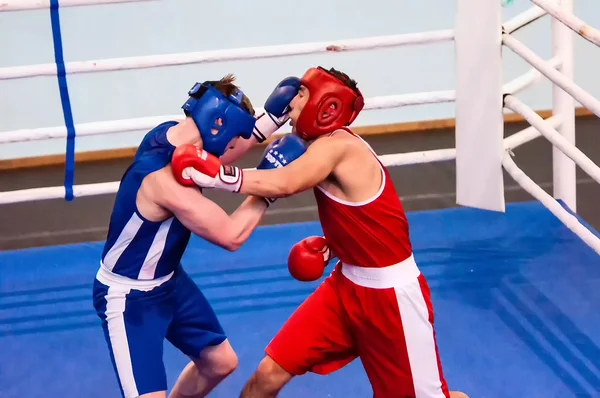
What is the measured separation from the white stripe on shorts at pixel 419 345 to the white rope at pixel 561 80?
864mm

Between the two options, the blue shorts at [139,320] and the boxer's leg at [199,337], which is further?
the boxer's leg at [199,337]

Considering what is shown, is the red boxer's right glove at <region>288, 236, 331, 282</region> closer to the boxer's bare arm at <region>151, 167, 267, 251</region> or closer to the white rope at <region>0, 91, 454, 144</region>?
the boxer's bare arm at <region>151, 167, 267, 251</region>

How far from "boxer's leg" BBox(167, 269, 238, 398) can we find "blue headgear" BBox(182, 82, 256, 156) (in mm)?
403

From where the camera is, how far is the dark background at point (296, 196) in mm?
3754

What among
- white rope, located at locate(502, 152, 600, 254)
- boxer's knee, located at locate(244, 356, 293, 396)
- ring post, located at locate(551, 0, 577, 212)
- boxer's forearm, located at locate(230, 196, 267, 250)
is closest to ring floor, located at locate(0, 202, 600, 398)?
ring post, located at locate(551, 0, 577, 212)

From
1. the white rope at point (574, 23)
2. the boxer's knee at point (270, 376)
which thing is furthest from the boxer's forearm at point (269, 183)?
the white rope at point (574, 23)

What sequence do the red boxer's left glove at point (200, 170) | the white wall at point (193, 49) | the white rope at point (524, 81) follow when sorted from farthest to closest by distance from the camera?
the white wall at point (193, 49) < the white rope at point (524, 81) < the red boxer's left glove at point (200, 170)

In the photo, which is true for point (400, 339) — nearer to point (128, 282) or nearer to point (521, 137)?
point (128, 282)

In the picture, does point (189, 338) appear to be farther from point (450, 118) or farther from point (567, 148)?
point (450, 118)

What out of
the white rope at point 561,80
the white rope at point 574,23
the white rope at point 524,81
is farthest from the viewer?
the white rope at point 524,81

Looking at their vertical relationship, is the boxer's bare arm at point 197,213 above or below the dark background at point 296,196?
above

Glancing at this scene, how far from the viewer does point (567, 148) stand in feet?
8.50

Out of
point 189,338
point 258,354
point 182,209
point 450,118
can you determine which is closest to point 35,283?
point 258,354

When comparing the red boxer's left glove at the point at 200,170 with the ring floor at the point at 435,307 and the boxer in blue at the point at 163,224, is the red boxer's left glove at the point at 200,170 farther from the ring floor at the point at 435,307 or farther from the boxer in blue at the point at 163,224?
the ring floor at the point at 435,307
